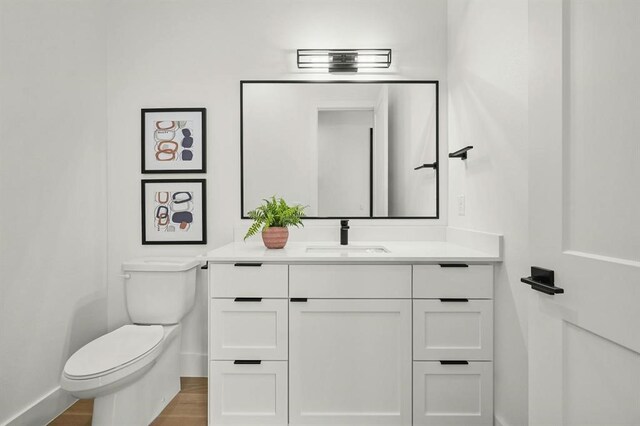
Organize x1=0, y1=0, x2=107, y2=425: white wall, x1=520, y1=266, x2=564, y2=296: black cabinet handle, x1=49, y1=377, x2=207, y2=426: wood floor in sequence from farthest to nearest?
x1=49, y1=377, x2=207, y2=426: wood floor → x1=0, y1=0, x2=107, y2=425: white wall → x1=520, y1=266, x2=564, y2=296: black cabinet handle

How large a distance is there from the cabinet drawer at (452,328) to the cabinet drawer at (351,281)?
0.41ft

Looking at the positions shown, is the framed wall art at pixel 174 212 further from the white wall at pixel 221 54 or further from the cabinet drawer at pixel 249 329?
the cabinet drawer at pixel 249 329

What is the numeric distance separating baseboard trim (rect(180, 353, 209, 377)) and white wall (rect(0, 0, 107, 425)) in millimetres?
560

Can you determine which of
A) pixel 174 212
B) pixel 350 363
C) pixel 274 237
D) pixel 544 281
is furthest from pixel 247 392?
pixel 544 281

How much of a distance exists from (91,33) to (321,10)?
55.4 inches

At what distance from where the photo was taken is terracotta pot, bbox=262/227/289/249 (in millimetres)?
1910

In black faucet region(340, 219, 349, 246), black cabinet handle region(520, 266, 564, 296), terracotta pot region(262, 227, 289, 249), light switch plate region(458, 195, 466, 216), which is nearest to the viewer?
black cabinet handle region(520, 266, 564, 296)

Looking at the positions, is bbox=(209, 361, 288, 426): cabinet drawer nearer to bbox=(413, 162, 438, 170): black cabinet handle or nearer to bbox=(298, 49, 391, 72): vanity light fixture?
bbox=(413, 162, 438, 170): black cabinet handle

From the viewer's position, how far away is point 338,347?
5.42 ft

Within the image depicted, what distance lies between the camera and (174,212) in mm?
2266

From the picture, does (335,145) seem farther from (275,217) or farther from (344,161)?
(275,217)

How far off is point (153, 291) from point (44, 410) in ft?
2.44

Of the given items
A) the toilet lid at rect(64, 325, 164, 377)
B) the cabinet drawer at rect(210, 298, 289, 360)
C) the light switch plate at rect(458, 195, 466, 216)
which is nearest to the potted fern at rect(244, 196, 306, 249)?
the cabinet drawer at rect(210, 298, 289, 360)

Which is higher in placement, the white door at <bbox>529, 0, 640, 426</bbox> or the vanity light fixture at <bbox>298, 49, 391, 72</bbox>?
the vanity light fixture at <bbox>298, 49, 391, 72</bbox>
